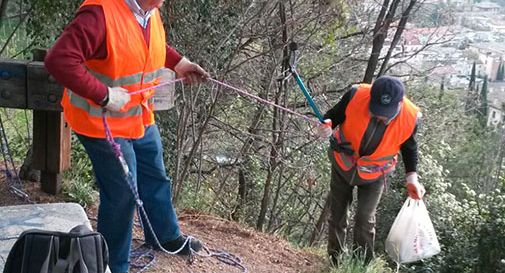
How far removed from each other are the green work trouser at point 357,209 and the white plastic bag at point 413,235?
278 millimetres

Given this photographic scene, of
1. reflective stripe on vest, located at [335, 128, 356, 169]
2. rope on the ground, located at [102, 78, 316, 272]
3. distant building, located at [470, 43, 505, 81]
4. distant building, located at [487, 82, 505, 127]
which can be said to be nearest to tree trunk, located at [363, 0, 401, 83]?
reflective stripe on vest, located at [335, 128, 356, 169]

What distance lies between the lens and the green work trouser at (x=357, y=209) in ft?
15.8

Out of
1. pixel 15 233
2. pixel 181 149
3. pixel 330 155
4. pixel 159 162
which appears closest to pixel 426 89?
pixel 181 149

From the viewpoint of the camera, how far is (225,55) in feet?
23.3

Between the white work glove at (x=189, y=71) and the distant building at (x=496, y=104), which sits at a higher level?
the white work glove at (x=189, y=71)

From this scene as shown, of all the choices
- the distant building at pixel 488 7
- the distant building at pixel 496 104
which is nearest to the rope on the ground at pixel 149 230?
the distant building at pixel 488 7

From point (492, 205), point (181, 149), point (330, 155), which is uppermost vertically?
point (330, 155)

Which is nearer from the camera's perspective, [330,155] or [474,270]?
[330,155]

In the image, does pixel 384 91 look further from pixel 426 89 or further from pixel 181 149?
pixel 426 89

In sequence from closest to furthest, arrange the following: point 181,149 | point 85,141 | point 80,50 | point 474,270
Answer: point 80,50
point 85,141
point 181,149
point 474,270

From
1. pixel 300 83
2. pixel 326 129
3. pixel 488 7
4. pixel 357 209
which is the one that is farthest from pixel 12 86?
pixel 488 7

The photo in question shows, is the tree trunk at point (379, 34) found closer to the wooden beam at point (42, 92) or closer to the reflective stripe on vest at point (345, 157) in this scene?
the reflective stripe on vest at point (345, 157)

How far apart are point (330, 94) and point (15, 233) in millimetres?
6952

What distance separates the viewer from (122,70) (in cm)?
328
